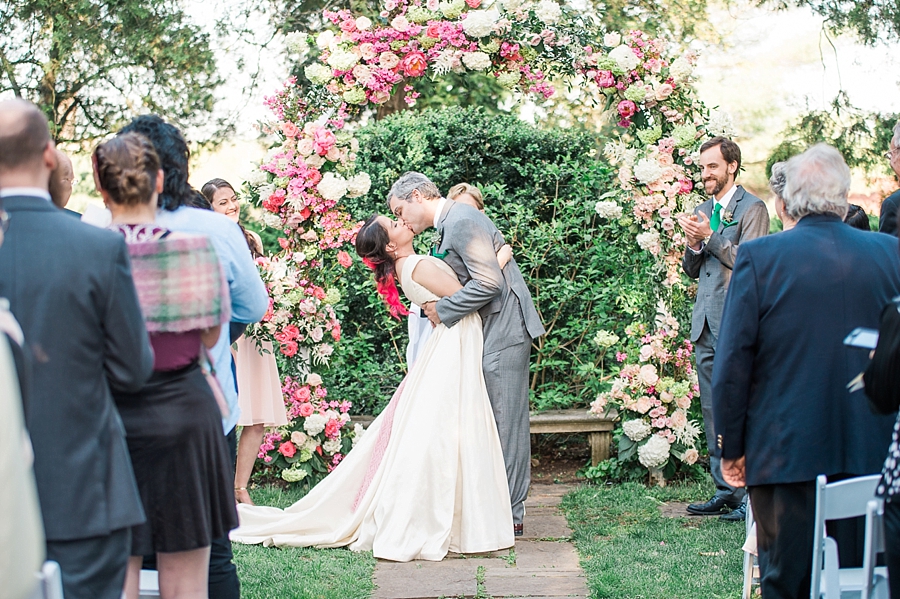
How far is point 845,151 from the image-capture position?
8.68 meters

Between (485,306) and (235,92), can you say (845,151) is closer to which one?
(485,306)

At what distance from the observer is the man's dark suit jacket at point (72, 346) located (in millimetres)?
2186

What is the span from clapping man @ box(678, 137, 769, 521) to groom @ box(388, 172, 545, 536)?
1.00 meters

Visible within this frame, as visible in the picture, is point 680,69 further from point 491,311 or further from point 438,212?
point 491,311

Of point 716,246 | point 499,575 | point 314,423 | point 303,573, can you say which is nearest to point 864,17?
point 716,246

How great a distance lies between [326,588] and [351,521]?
81 cm

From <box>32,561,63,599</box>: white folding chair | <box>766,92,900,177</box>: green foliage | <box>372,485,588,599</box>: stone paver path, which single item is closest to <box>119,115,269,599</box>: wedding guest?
<box>32,561,63,599</box>: white folding chair

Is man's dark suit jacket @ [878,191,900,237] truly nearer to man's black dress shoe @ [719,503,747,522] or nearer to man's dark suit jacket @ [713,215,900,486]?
man's dark suit jacket @ [713,215,900,486]

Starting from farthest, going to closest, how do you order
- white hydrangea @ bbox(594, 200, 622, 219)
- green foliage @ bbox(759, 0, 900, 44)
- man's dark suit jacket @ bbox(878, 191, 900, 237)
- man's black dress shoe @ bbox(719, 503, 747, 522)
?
green foliage @ bbox(759, 0, 900, 44) → white hydrangea @ bbox(594, 200, 622, 219) → man's black dress shoe @ bbox(719, 503, 747, 522) → man's dark suit jacket @ bbox(878, 191, 900, 237)

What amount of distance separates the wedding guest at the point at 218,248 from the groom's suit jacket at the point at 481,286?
176 centimetres

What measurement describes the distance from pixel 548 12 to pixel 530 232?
6.07 feet

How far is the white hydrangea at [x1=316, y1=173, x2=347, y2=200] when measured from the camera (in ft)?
20.0

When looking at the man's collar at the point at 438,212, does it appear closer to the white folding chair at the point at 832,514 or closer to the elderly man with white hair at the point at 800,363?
the elderly man with white hair at the point at 800,363

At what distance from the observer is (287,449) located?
617 cm
